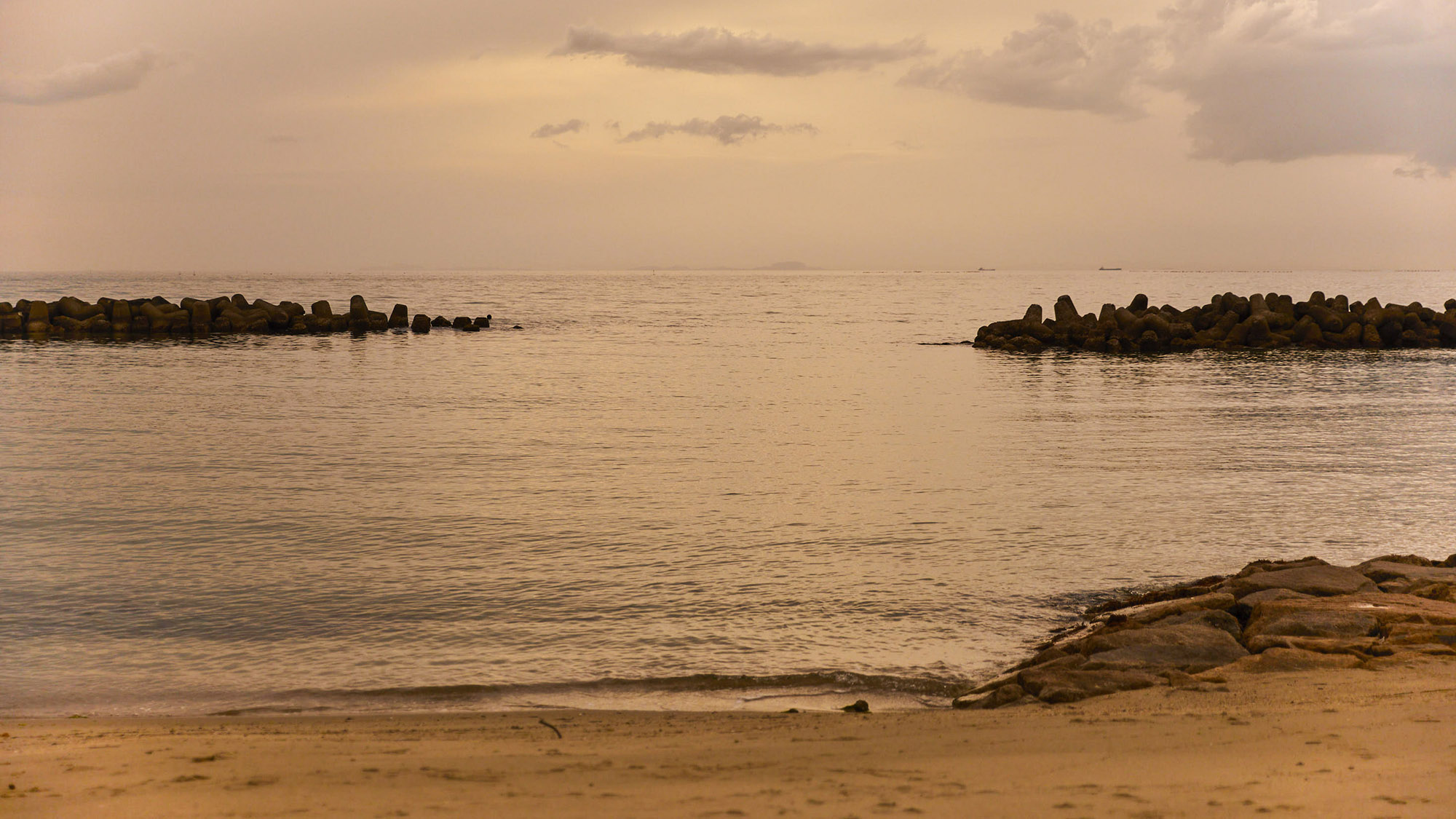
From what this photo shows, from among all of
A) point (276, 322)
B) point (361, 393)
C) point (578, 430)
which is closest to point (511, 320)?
point (276, 322)

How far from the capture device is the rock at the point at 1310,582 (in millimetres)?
8359

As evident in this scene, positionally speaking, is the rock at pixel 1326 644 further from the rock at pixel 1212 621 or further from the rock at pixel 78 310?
the rock at pixel 78 310

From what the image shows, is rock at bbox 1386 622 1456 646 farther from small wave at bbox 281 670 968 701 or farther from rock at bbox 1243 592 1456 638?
small wave at bbox 281 670 968 701

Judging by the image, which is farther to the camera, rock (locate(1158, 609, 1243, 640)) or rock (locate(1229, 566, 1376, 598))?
rock (locate(1229, 566, 1376, 598))

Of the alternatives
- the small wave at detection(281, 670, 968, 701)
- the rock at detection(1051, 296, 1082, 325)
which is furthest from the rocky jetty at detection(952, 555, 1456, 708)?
the rock at detection(1051, 296, 1082, 325)

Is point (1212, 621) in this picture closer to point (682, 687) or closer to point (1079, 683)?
point (1079, 683)

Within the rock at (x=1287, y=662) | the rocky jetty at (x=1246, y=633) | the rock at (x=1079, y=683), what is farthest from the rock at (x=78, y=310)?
the rock at (x=1287, y=662)

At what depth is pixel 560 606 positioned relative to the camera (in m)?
9.16

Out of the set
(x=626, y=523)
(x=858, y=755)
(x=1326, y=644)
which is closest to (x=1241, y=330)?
(x=626, y=523)

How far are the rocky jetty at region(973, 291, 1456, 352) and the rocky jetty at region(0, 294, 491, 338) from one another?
3096cm

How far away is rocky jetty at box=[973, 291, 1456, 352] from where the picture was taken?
134 ft

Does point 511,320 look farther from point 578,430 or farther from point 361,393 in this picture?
point 578,430

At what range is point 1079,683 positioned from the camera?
6688mm

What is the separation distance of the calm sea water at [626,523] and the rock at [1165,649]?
98 cm
